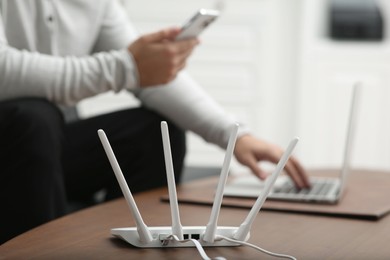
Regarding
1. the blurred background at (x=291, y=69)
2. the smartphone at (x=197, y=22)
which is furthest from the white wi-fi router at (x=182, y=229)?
the blurred background at (x=291, y=69)

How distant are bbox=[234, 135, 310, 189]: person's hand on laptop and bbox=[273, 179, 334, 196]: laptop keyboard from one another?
0.02 meters

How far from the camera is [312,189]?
4.18ft

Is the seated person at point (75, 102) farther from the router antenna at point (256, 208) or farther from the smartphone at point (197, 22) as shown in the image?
the router antenna at point (256, 208)

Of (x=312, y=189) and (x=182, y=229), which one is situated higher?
(x=182, y=229)

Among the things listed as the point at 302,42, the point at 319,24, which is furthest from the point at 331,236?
the point at 319,24

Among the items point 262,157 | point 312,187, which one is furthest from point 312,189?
point 262,157

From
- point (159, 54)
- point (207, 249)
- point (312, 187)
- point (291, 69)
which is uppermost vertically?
point (159, 54)

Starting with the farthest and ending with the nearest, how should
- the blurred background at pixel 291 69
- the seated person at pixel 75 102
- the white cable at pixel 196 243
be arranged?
1. the blurred background at pixel 291 69
2. the seated person at pixel 75 102
3. the white cable at pixel 196 243

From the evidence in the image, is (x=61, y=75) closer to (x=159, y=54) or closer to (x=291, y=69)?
(x=159, y=54)

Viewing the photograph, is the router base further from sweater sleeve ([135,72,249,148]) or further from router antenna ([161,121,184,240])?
sweater sleeve ([135,72,249,148])

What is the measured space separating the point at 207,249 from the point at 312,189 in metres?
0.49

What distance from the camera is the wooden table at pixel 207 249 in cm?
81

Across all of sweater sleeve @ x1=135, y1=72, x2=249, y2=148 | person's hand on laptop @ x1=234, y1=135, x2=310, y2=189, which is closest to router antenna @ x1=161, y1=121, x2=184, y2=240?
person's hand on laptop @ x1=234, y1=135, x2=310, y2=189

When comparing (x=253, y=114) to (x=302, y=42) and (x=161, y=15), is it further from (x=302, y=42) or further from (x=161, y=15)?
(x=161, y=15)
